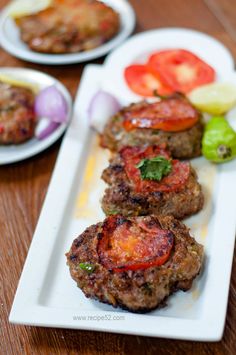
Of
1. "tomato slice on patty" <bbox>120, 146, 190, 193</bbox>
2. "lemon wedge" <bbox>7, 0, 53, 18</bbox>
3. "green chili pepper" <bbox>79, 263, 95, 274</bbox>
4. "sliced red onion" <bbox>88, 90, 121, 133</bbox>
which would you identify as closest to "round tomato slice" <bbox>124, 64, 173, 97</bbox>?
"sliced red onion" <bbox>88, 90, 121, 133</bbox>

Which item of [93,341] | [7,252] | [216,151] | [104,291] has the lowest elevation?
[7,252]

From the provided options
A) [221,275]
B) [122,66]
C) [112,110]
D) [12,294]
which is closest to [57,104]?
[112,110]

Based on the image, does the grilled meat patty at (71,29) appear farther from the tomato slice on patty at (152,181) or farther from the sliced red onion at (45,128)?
the tomato slice on patty at (152,181)

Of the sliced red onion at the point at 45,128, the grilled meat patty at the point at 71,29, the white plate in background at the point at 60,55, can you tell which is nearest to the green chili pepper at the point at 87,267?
the sliced red onion at the point at 45,128

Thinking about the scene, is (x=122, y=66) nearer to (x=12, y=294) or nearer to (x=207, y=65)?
(x=207, y=65)

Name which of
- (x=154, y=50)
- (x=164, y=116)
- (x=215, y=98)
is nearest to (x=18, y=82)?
(x=154, y=50)

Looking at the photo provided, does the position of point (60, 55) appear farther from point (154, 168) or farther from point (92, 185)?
→ point (154, 168)
